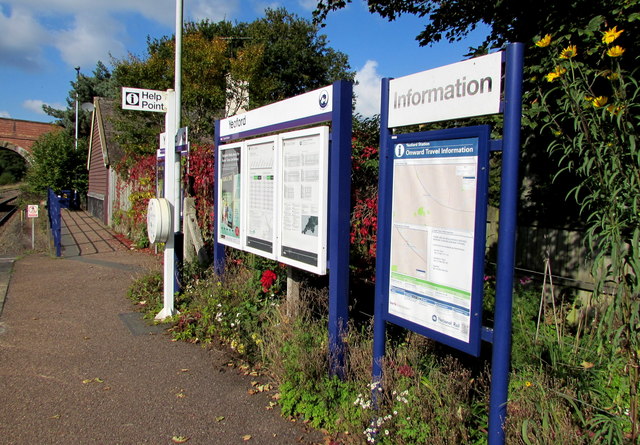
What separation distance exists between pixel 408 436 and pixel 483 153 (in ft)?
5.53

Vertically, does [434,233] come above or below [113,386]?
above

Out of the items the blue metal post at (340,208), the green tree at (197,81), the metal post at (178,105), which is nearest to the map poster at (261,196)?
the blue metal post at (340,208)

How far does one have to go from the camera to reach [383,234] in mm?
3396

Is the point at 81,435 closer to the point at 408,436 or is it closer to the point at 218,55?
the point at 408,436

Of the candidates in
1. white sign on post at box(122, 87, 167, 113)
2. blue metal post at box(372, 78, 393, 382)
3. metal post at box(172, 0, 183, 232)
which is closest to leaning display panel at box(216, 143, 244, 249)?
metal post at box(172, 0, 183, 232)

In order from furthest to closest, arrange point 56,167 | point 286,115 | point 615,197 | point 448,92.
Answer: point 56,167, point 286,115, point 448,92, point 615,197

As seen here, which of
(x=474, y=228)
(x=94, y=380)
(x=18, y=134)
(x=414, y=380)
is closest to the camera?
(x=474, y=228)

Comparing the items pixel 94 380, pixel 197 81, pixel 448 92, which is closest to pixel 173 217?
pixel 94 380

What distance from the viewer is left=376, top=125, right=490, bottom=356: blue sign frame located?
107 inches

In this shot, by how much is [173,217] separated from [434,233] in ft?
14.0

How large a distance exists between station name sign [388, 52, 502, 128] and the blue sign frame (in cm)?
12

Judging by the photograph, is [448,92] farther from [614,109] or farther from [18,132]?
[18,132]

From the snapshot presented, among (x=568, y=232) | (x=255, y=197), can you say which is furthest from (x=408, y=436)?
(x=568, y=232)

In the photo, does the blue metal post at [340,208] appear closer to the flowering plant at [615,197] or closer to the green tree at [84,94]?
the flowering plant at [615,197]
